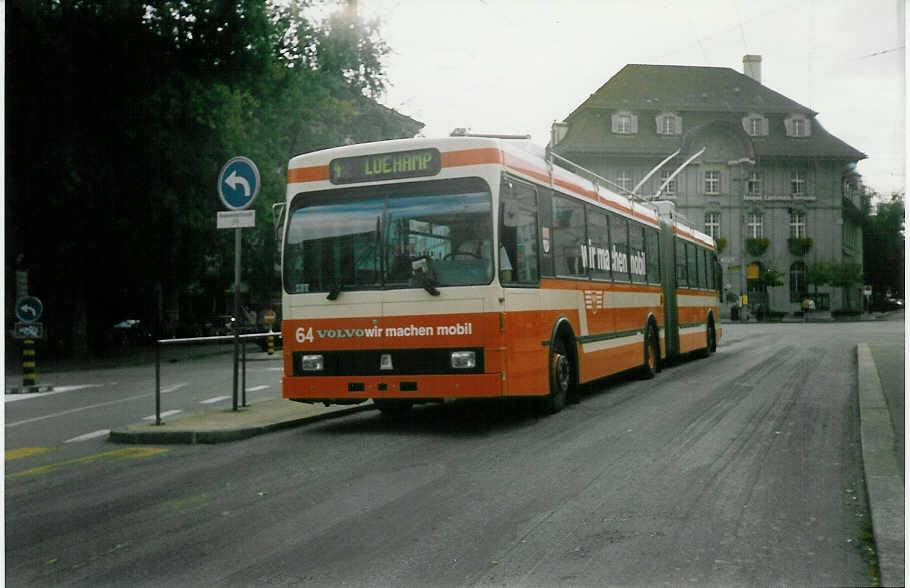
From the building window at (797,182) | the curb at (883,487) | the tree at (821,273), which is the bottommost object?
the curb at (883,487)

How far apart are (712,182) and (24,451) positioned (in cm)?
2744

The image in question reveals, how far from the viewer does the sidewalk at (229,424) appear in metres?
10.1

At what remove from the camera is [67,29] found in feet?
72.6

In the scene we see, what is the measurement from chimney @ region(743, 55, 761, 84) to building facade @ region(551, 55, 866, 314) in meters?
Answer: 0.02

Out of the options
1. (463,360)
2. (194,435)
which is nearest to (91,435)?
(194,435)

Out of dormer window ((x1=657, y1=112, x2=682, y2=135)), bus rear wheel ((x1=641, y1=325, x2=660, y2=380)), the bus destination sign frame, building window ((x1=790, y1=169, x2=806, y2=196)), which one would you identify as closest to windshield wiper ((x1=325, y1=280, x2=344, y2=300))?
the bus destination sign frame

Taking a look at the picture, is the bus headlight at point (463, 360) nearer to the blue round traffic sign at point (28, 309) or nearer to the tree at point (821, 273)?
the blue round traffic sign at point (28, 309)

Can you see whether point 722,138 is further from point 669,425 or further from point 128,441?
point 128,441

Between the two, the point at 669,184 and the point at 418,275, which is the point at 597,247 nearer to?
the point at 418,275

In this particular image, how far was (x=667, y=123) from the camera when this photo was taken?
2205 centimetres

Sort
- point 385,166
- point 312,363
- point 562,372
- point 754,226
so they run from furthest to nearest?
point 754,226
point 562,372
point 312,363
point 385,166

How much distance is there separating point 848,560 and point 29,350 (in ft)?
55.9

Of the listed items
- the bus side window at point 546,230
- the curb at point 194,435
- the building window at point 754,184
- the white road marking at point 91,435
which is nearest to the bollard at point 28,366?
the white road marking at point 91,435

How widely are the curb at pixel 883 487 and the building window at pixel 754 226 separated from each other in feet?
71.6
